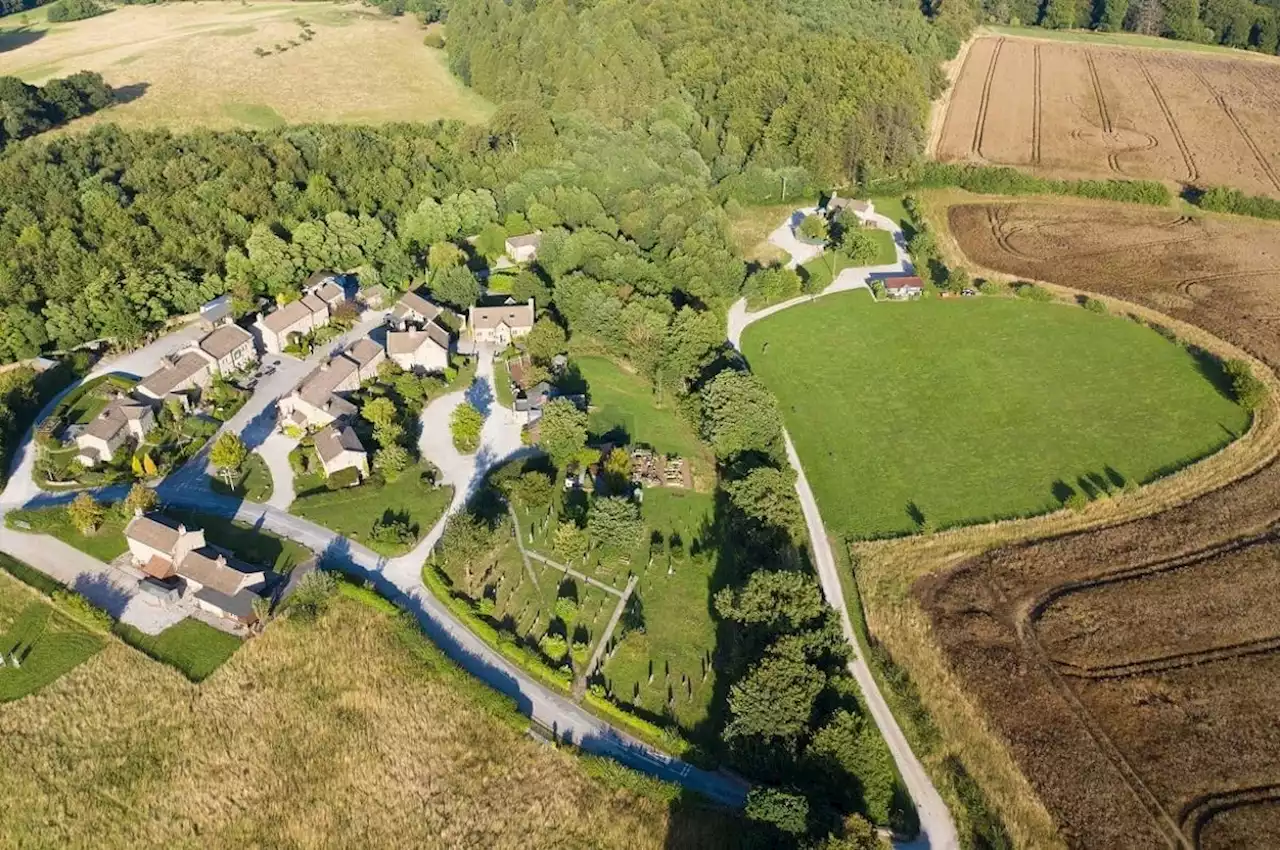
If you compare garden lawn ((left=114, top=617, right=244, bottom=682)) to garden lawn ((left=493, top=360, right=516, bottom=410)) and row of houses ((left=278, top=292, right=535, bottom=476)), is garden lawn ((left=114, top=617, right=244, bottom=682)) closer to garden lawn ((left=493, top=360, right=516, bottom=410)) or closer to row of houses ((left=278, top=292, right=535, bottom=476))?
row of houses ((left=278, top=292, right=535, bottom=476))

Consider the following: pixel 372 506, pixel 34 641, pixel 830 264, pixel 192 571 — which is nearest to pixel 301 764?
pixel 192 571

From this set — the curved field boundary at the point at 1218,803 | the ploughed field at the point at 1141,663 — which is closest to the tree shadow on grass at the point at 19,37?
the ploughed field at the point at 1141,663

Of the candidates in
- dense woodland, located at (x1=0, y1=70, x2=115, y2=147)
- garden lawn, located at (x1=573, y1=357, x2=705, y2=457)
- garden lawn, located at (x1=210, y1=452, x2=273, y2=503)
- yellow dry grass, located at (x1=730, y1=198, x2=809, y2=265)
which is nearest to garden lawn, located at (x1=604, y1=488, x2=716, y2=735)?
garden lawn, located at (x1=573, y1=357, x2=705, y2=457)

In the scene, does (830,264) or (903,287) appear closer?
(903,287)

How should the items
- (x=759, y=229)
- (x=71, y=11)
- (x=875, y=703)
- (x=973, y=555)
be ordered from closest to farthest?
(x=875, y=703) < (x=973, y=555) < (x=759, y=229) < (x=71, y=11)

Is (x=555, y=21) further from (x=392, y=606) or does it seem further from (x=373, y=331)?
(x=392, y=606)

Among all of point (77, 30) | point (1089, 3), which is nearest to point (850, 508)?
point (77, 30)

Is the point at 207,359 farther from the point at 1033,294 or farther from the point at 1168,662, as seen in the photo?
the point at 1033,294
